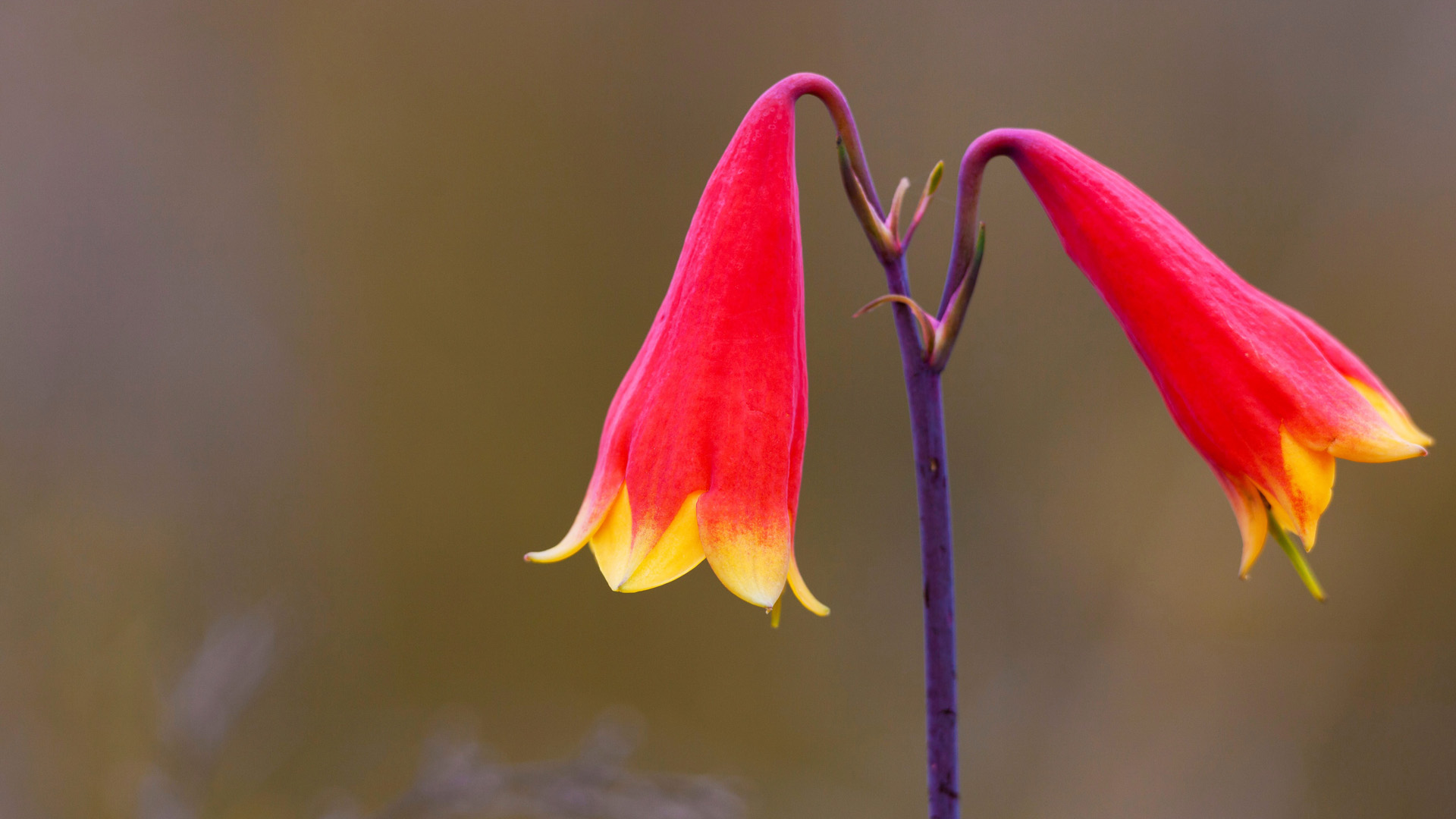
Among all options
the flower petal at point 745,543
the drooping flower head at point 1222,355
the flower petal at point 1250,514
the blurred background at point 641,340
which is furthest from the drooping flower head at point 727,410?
the blurred background at point 641,340

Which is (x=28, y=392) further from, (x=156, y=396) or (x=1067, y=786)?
(x=1067, y=786)

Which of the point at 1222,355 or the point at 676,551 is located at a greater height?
the point at 1222,355

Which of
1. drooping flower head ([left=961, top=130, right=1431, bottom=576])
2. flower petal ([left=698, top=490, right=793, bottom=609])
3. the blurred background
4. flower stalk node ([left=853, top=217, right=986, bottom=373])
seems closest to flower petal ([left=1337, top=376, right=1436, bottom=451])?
drooping flower head ([left=961, top=130, right=1431, bottom=576])

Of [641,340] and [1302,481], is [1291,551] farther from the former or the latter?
[641,340]

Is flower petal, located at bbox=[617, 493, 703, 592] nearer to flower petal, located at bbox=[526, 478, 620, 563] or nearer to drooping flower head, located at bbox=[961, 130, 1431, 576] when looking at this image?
flower petal, located at bbox=[526, 478, 620, 563]

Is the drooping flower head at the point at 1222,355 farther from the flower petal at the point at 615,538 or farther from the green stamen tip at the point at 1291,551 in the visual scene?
the flower petal at the point at 615,538

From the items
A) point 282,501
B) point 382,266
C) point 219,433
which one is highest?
point 382,266

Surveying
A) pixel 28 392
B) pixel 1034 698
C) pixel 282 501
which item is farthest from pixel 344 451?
pixel 1034 698

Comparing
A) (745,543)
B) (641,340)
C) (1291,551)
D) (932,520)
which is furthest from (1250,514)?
(641,340)
